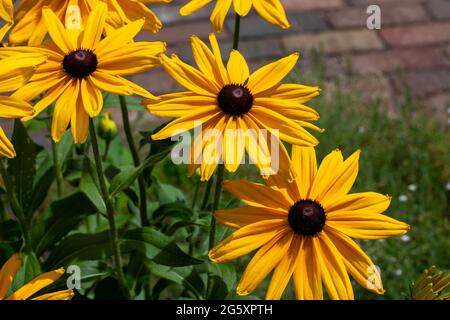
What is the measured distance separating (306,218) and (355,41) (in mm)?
2288

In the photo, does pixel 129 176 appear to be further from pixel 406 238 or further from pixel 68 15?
pixel 406 238

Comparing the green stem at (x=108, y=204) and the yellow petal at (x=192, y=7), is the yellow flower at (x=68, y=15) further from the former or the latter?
the green stem at (x=108, y=204)

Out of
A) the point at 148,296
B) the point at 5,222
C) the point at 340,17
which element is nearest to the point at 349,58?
the point at 340,17

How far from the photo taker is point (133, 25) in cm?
128

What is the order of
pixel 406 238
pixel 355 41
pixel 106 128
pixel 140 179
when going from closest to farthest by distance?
pixel 140 179 → pixel 106 128 → pixel 406 238 → pixel 355 41

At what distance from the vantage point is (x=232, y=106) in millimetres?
1248

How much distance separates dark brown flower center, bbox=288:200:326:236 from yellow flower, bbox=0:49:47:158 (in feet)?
1.49

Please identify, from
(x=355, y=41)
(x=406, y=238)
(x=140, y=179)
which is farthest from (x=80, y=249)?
(x=355, y=41)

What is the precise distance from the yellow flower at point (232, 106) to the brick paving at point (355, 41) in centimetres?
186

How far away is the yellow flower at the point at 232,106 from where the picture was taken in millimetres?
1212

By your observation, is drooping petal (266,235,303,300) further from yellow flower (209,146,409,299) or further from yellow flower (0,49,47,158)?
yellow flower (0,49,47,158)

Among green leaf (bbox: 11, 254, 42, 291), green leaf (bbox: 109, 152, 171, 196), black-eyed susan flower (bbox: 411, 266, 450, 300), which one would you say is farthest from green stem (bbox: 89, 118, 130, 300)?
black-eyed susan flower (bbox: 411, 266, 450, 300)
